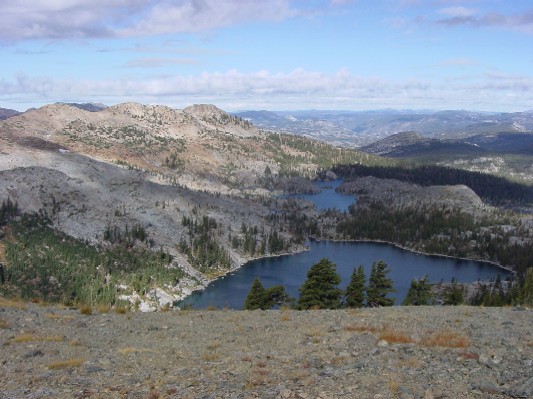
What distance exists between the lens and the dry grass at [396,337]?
27.9 m

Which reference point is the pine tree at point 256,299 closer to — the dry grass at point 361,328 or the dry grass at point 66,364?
the dry grass at point 361,328

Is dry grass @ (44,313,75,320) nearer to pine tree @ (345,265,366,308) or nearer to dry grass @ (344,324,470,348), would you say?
dry grass @ (344,324,470,348)

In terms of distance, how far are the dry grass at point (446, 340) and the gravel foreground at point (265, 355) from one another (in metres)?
0.13

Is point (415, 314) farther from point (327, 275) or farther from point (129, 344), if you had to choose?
point (327, 275)

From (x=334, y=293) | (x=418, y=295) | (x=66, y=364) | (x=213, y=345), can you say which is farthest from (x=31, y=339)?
(x=418, y=295)

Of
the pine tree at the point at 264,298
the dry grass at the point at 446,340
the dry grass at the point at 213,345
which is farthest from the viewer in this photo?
the pine tree at the point at 264,298

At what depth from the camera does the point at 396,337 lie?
1123 inches

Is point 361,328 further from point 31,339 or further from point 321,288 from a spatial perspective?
point 321,288

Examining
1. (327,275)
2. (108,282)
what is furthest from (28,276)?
(327,275)

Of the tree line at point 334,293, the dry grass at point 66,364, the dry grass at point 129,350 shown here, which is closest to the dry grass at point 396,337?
the dry grass at point 129,350

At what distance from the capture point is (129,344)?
97.7 ft

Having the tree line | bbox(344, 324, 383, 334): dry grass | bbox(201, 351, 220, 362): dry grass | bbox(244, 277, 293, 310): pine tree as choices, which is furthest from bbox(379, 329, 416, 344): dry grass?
bbox(244, 277, 293, 310): pine tree

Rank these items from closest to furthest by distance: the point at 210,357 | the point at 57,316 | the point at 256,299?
1. the point at 210,357
2. the point at 57,316
3. the point at 256,299

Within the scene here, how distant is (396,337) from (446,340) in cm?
288
